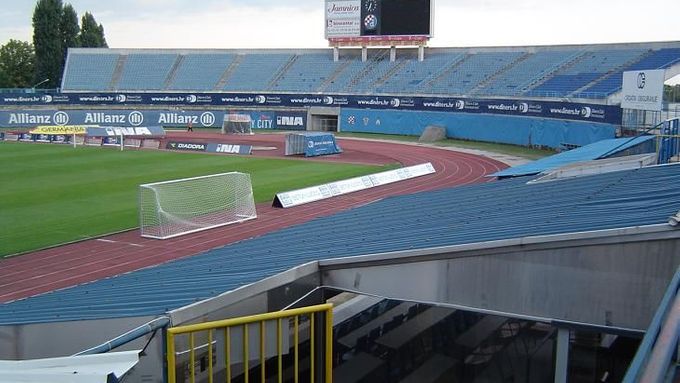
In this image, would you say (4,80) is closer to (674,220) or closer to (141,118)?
(141,118)

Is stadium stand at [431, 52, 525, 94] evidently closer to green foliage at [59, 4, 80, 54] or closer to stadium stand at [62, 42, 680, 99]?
stadium stand at [62, 42, 680, 99]

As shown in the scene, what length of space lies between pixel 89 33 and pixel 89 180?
2577 inches

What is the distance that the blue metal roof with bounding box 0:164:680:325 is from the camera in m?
7.74

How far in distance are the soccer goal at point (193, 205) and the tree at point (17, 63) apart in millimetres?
77311

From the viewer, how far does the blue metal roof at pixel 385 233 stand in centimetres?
774

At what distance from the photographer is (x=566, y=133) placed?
143 ft

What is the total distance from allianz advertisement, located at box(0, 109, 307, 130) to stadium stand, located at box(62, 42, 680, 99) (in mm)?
5691

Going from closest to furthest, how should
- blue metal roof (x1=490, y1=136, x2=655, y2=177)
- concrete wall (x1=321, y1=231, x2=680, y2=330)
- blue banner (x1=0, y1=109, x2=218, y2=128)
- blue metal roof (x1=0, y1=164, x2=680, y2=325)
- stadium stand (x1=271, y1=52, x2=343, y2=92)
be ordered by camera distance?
concrete wall (x1=321, y1=231, x2=680, y2=330), blue metal roof (x1=0, y1=164, x2=680, y2=325), blue metal roof (x1=490, y1=136, x2=655, y2=177), blue banner (x1=0, y1=109, x2=218, y2=128), stadium stand (x1=271, y1=52, x2=343, y2=92)

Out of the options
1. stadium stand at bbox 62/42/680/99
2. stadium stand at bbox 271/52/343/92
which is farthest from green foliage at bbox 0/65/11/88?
stadium stand at bbox 271/52/343/92

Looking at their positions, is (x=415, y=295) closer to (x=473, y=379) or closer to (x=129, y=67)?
(x=473, y=379)

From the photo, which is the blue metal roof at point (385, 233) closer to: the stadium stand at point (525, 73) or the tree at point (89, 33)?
the stadium stand at point (525, 73)

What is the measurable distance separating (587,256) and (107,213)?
66.4 feet

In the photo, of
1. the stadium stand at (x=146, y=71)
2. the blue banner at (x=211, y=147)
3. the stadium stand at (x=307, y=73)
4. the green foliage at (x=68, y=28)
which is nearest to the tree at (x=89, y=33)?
the green foliage at (x=68, y=28)

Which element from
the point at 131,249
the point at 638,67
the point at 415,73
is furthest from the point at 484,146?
the point at 131,249
